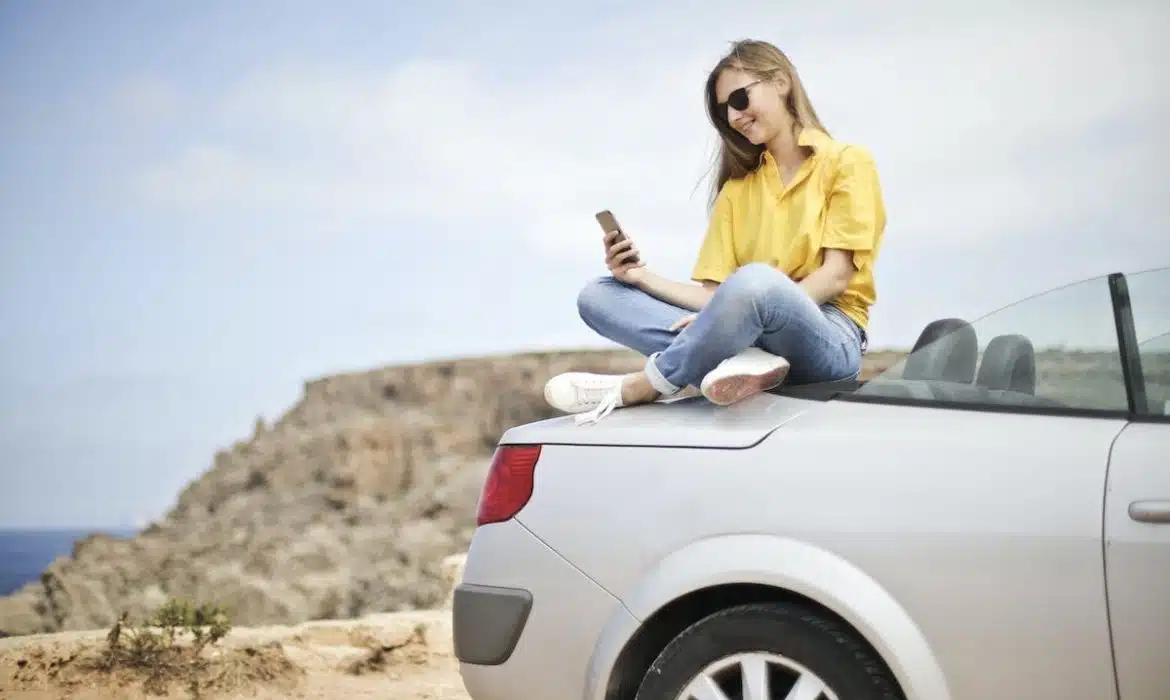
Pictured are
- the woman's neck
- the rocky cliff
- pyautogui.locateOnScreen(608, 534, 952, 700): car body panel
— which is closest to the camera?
pyautogui.locateOnScreen(608, 534, 952, 700): car body panel

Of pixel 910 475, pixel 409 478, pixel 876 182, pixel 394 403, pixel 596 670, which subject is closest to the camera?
pixel 910 475

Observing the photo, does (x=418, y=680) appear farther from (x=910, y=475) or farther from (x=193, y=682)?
(x=910, y=475)

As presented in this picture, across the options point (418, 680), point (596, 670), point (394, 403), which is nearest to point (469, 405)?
point (394, 403)

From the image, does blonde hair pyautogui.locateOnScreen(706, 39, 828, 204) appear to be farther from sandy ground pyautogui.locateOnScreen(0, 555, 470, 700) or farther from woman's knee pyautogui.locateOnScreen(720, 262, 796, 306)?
sandy ground pyautogui.locateOnScreen(0, 555, 470, 700)

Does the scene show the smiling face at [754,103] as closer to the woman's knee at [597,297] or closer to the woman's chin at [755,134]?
the woman's chin at [755,134]

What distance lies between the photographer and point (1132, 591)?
8.05ft

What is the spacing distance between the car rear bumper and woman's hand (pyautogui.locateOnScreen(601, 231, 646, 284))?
0.96 meters

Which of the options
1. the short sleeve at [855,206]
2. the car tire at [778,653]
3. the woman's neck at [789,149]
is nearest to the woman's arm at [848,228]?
the short sleeve at [855,206]

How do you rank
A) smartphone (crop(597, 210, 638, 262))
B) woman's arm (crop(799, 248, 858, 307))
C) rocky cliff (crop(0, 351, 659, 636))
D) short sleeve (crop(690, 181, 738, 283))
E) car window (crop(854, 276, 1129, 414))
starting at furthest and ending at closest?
rocky cliff (crop(0, 351, 659, 636)) < short sleeve (crop(690, 181, 738, 283)) < smartphone (crop(597, 210, 638, 262)) < woman's arm (crop(799, 248, 858, 307)) < car window (crop(854, 276, 1129, 414))

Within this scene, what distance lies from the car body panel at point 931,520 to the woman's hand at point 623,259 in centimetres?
91

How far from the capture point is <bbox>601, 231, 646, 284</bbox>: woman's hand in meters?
3.65

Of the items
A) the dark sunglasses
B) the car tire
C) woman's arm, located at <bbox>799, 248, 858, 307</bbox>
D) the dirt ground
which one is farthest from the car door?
the dirt ground

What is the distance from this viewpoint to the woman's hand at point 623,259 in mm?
3648

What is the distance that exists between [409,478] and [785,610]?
211 feet
